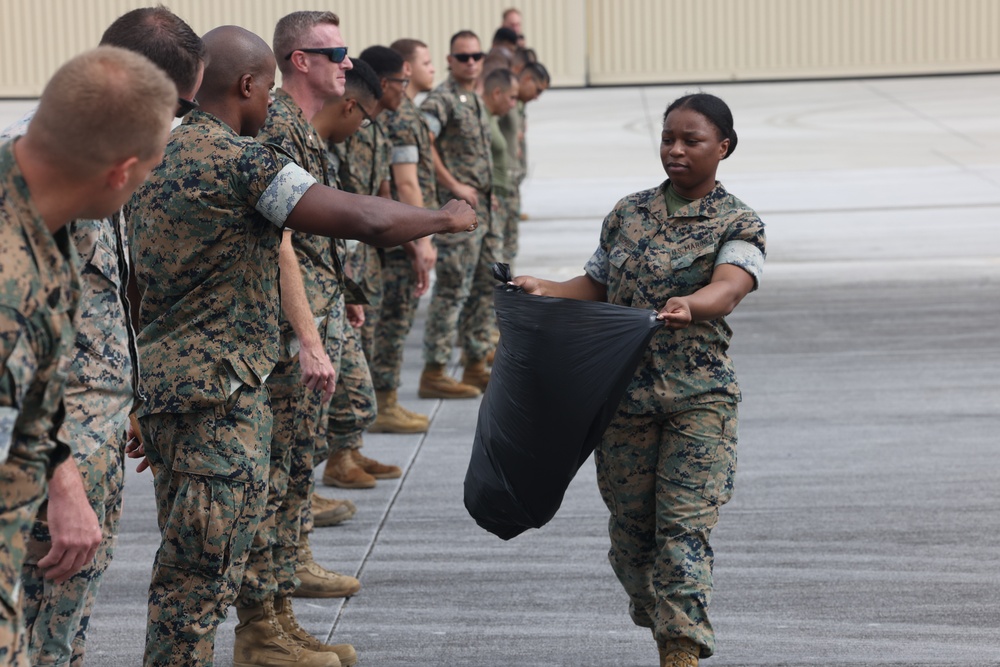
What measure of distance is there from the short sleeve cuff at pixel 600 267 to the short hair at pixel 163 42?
4.99 feet

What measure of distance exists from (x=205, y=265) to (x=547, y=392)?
1067 mm

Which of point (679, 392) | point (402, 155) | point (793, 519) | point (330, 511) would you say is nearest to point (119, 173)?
point (679, 392)

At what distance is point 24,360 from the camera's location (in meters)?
2.42

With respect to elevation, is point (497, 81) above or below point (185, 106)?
below

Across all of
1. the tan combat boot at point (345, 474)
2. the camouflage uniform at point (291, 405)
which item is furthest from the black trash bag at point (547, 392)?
the tan combat boot at point (345, 474)

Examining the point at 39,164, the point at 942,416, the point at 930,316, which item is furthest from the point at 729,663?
the point at 930,316

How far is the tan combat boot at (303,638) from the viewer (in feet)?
15.4

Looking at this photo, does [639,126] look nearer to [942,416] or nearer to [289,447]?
[942,416]

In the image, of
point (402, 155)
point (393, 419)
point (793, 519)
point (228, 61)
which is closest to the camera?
point (228, 61)

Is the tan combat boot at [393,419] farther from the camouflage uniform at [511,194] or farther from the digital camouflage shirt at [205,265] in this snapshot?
the digital camouflage shirt at [205,265]

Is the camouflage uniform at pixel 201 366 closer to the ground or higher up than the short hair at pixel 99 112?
closer to the ground

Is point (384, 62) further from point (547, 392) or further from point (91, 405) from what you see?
point (91, 405)

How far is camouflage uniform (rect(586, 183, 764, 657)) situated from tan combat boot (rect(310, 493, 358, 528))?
2.10 meters

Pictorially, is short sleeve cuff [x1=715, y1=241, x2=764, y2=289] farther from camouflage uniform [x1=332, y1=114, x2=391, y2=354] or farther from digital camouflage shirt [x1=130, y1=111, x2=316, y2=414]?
camouflage uniform [x1=332, y1=114, x2=391, y2=354]
